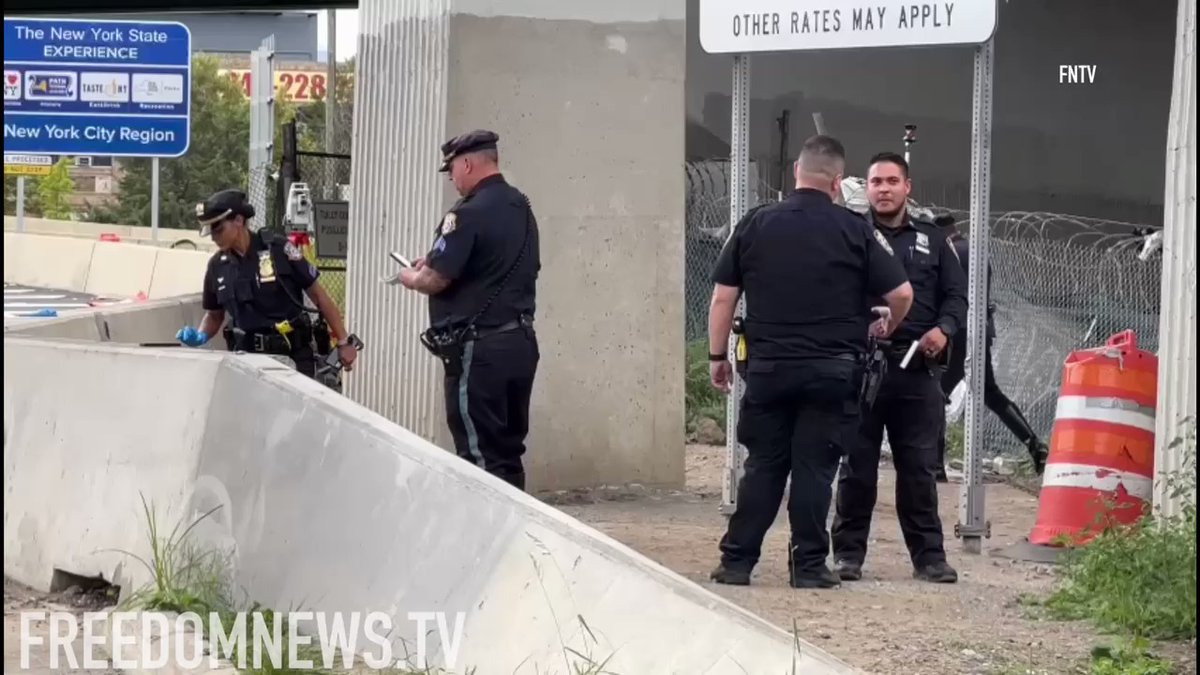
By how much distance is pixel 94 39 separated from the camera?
19469 millimetres

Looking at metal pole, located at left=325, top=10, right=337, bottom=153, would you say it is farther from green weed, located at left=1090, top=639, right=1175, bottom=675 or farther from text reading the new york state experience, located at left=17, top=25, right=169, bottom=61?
green weed, located at left=1090, top=639, right=1175, bottom=675

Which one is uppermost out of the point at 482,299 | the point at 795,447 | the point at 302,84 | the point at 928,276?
the point at 302,84

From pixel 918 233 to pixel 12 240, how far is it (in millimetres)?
30533

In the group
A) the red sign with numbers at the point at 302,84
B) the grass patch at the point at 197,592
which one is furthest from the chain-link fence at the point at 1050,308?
the red sign with numbers at the point at 302,84

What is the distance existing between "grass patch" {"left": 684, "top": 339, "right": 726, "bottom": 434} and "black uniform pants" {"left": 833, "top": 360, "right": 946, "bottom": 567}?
5.77 m

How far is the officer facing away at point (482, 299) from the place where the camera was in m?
8.27

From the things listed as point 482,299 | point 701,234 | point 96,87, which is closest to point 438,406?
point 482,299

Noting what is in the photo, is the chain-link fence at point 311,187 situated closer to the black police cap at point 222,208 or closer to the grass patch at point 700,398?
the grass patch at point 700,398

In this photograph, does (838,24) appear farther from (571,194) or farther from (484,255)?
(571,194)

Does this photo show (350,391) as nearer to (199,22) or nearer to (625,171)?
(625,171)

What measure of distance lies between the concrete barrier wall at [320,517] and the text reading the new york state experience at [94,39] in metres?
12.3

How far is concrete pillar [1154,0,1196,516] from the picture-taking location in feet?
25.5

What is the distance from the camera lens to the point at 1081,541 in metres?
8.41

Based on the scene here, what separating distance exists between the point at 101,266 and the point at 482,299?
24958 millimetres
